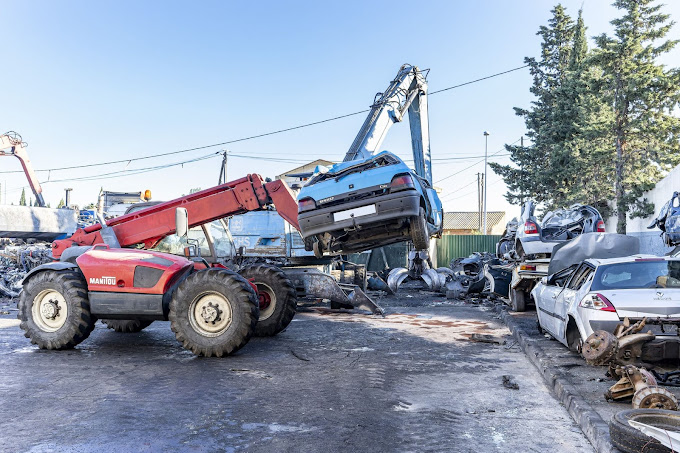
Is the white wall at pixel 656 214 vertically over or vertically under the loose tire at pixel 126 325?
over

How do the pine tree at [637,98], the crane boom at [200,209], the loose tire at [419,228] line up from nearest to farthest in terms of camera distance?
the loose tire at [419,228], the crane boom at [200,209], the pine tree at [637,98]

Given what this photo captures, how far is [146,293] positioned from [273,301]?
2.46 metres

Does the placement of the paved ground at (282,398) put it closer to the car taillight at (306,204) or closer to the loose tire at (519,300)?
the car taillight at (306,204)

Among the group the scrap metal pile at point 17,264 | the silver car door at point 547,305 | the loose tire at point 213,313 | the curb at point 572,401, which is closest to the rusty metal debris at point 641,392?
the curb at point 572,401

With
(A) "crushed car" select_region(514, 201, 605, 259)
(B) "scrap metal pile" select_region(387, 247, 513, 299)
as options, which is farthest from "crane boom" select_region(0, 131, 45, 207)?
(A) "crushed car" select_region(514, 201, 605, 259)

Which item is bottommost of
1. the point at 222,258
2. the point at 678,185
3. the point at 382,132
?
the point at 222,258

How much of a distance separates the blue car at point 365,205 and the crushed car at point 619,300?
223cm

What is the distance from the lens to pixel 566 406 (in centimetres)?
523

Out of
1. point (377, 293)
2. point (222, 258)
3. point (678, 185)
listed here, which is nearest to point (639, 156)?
point (678, 185)

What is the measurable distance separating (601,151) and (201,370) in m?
20.5

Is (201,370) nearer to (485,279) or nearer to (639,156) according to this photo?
(485,279)

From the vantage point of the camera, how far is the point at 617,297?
618 cm

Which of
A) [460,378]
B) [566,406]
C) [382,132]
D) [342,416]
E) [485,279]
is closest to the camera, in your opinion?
[342,416]

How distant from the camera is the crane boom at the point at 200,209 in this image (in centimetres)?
905
